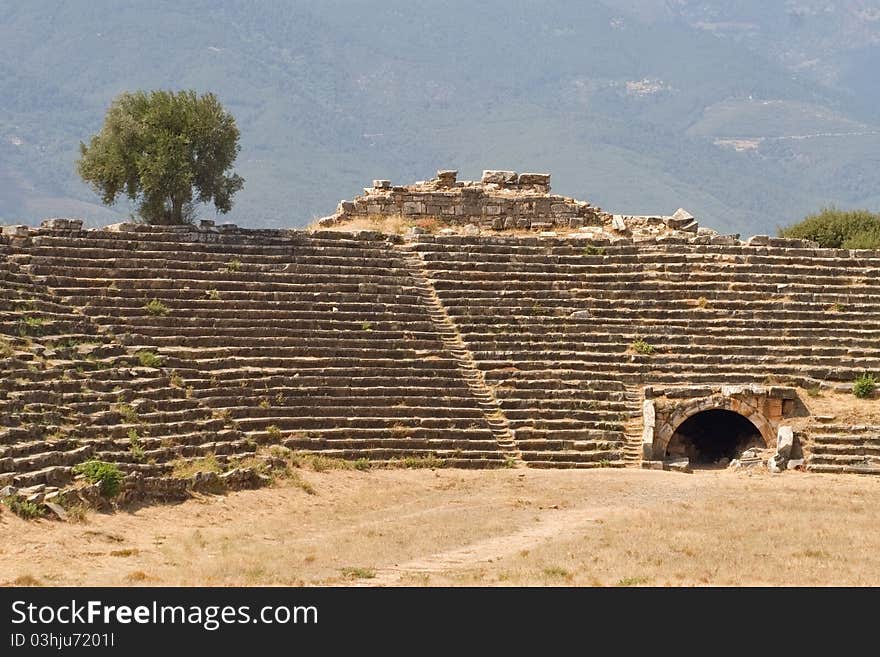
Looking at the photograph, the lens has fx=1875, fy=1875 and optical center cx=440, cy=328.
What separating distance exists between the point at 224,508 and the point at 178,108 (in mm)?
18238

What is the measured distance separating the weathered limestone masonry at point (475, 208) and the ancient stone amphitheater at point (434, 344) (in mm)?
4593

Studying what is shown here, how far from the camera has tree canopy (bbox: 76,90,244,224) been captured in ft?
155

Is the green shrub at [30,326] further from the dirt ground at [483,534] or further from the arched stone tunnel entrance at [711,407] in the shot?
the arched stone tunnel entrance at [711,407]

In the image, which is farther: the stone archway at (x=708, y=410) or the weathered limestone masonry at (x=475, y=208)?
the weathered limestone masonry at (x=475, y=208)

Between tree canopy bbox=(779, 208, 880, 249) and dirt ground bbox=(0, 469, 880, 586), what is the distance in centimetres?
2027

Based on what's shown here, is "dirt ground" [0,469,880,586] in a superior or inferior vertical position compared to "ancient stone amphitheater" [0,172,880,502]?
inferior

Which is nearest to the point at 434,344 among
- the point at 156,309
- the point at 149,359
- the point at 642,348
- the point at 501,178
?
the point at 642,348

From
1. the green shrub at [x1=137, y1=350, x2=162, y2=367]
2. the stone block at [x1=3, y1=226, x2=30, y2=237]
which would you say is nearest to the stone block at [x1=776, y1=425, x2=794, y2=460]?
the green shrub at [x1=137, y1=350, x2=162, y2=367]

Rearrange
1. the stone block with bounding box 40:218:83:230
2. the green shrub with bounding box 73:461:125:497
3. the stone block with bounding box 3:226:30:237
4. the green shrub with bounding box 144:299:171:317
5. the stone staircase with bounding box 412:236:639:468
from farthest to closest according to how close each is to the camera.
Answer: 1. the stone block with bounding box 40:218:83:230
2. the stone block with bounding box 3:226:30:237
3. the green shrub with bounding box 144:299:171:317
4. the stone staircase with bounding box 412:236:639:468
5. the green shrub with bounding box 73:461:125:497

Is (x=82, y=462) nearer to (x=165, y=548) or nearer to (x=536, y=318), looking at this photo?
(x=165, y=548)

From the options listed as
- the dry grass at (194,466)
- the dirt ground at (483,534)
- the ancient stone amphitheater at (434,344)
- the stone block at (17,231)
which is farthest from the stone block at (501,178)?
the dry grass at (194,466)

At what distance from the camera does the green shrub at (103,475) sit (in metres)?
31.0

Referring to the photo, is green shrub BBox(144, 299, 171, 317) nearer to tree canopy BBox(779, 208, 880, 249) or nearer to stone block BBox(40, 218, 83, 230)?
stone block BBox(40, 218, 83, 230)

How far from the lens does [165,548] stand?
28.3 m
